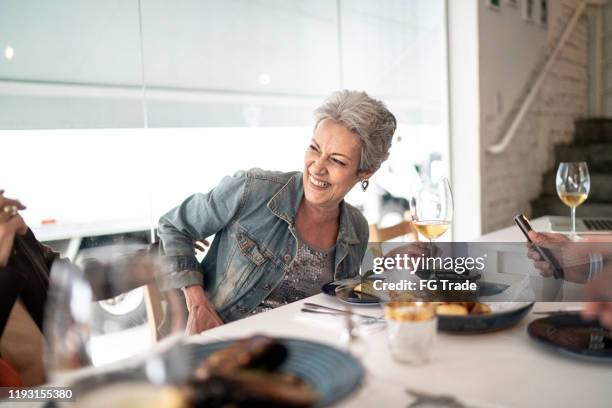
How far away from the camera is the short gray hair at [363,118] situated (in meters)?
1.66

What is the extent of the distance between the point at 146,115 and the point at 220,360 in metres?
2.00

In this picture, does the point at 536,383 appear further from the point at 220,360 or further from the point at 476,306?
the point at 220,360

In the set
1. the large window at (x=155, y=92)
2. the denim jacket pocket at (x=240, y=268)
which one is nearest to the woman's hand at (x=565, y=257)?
the denim jacket pocket at (x=240, y=268)

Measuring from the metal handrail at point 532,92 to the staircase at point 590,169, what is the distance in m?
0.76

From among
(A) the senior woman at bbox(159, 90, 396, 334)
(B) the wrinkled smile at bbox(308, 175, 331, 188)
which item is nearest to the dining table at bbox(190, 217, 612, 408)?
(A) the senior woman at bbox(159, 90, 396, 334)

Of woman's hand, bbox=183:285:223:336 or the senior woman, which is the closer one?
woman's hand, bbox=183:285:223:336

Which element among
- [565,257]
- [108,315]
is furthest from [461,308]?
[108,315]

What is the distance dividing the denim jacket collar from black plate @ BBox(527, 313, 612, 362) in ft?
2.58

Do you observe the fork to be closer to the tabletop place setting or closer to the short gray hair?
the tabletop place setting

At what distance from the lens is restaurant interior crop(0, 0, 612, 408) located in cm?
59

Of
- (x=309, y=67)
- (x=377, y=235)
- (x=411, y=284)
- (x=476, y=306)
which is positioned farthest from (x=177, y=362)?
(x=309, y=67)

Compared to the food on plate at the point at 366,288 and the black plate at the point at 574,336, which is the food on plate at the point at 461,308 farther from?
the food on plate at the point at 366,288

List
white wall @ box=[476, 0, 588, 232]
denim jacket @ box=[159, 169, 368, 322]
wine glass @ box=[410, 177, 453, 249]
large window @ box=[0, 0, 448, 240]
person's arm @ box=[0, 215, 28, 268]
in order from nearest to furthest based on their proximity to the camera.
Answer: person's arm @ box=[0, 215, 28, 268] → wine glass @ box=[410, 177, 453, 249] → denim jacket @ box=[159, 169, 368, 322] → large window @ box=[0, 0, 448, 240] → white wall @ box=[476, 0, 588, 232]

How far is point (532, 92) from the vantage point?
14.4 feet
